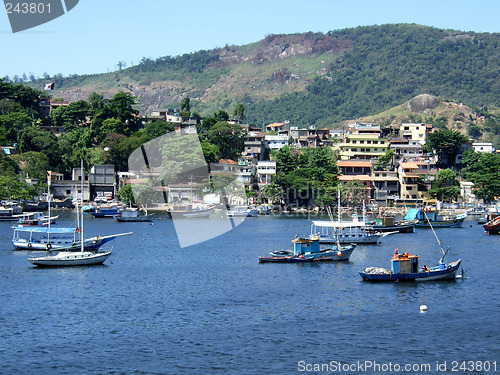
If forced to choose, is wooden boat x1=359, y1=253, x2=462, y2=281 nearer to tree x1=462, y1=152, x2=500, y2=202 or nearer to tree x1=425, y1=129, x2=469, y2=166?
tree x1=462, y1=152, x2=500, y2=202

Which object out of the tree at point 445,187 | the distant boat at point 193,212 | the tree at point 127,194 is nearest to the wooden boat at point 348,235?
the distant boat at point 193,212

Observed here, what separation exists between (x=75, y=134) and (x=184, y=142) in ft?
71.8

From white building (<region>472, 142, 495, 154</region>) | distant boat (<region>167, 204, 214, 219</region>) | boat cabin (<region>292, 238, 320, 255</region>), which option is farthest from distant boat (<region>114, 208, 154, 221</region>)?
white building (<region>472, 142, 495, 154</region>)

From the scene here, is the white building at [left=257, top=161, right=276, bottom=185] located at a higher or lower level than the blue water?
higher

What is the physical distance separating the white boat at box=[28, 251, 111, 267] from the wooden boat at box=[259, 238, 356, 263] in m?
9.78

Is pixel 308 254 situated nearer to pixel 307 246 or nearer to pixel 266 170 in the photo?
pixel 307 246

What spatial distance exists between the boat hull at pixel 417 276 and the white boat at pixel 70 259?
15.7 metres

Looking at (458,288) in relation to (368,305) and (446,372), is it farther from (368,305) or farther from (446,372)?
(446,372)

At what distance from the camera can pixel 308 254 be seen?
40.9m

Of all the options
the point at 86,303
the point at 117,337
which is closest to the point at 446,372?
the point at 117,337

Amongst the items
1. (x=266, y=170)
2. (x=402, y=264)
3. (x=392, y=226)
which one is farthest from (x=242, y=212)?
(x=402, y=264)

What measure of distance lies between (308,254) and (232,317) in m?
14.0

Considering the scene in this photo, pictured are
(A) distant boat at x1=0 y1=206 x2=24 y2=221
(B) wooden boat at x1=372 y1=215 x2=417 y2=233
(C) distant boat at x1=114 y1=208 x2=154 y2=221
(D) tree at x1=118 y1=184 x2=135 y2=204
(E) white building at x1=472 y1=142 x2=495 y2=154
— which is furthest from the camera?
(E) white building at x1=472 y1=142 x2=495 y2=154

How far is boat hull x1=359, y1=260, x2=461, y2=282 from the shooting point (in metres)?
33.9
